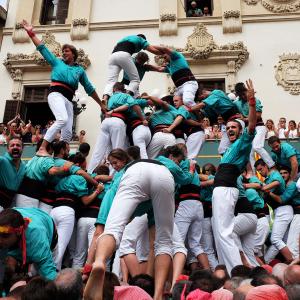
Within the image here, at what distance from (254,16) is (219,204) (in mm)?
13302

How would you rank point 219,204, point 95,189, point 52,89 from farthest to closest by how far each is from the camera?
1. point 52,89
2. point 95,189
3. point 219,204

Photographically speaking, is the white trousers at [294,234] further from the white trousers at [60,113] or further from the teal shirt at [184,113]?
the white trousers at [60,113]

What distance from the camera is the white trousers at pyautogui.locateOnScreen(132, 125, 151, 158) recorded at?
6785mm

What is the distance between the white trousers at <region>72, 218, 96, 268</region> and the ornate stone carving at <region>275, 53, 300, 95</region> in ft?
39.1

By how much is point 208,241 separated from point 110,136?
229 centimetres

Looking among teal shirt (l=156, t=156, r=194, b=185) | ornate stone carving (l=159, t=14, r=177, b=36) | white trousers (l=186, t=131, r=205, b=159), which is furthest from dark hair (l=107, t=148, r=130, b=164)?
ornate stone carving (l=159, t=14, r=177, b=36)

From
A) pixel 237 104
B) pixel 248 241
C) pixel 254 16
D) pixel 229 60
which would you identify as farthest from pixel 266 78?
pixel 248 241

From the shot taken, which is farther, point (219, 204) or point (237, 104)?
point (237, 104)

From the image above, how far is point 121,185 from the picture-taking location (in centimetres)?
364

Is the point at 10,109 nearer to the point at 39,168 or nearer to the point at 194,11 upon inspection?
the point at 194,11

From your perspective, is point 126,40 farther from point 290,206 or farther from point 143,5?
point 143,5

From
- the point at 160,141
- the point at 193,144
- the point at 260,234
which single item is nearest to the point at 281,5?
the point at 193,144

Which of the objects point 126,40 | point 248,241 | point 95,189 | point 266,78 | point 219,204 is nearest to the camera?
point 219,204

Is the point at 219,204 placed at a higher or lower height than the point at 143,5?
lower
